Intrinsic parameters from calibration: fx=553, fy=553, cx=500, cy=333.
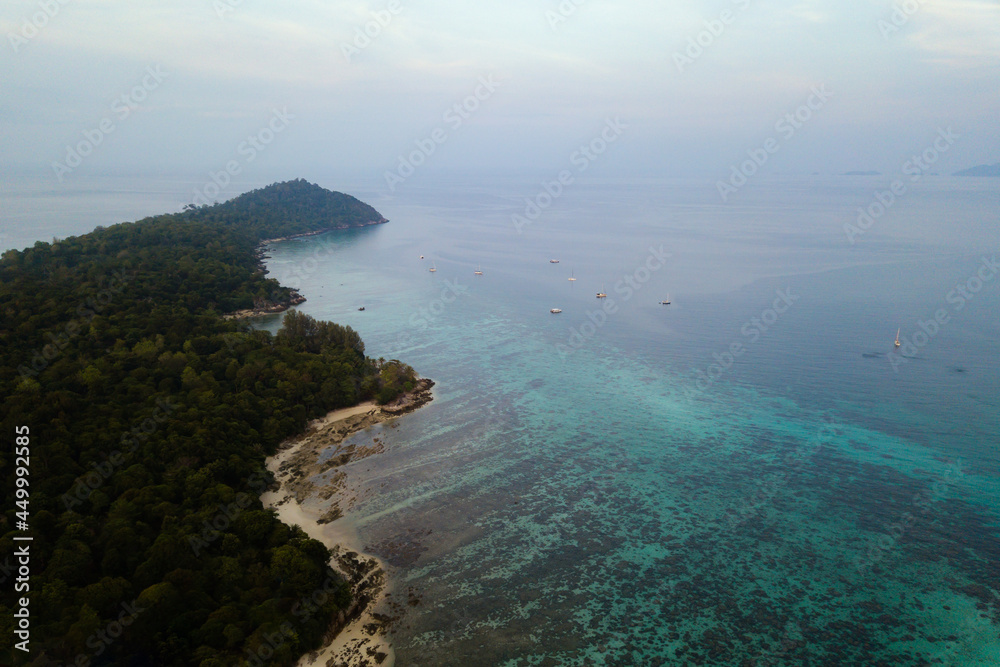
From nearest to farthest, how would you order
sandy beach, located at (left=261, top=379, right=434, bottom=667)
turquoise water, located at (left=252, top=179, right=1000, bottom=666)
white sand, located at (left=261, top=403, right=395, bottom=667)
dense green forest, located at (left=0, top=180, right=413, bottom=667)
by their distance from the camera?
dense green forest, located at (left=0, top=180, right=413, bottom=667)
white sand, located at (left=261, top=403, right=395, bottom=667)
sandy beach, located at (left=261, top=379, right=434, bottom=667)
turquoise water, located at (left=252, top=179, right=1000, bottom=666)

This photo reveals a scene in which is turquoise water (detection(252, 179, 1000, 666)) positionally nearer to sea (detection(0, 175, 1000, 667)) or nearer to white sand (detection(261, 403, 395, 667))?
sea (detection(0, 175, 1000, 667))

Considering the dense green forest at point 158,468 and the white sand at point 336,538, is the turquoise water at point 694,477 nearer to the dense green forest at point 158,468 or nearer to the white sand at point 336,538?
the white sand at point 336,538

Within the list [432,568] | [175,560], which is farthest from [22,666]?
[432,568]

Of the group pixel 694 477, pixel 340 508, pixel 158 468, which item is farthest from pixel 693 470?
pixel 158 468

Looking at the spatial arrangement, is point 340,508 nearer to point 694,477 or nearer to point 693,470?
point 694,477

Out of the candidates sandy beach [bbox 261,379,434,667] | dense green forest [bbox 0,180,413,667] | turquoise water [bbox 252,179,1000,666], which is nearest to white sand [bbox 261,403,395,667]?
sandy beach [bbox 261,379,434,667]
